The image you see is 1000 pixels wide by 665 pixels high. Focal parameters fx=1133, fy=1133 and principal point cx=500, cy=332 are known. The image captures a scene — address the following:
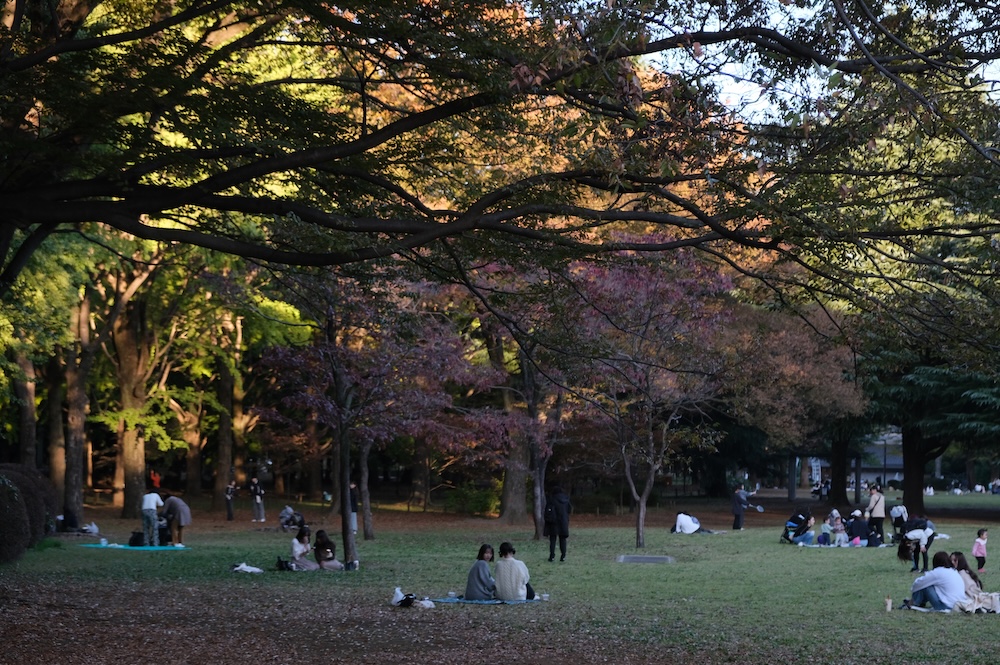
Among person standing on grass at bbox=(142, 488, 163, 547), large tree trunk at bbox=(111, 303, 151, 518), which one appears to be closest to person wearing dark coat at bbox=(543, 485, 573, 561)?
person standing on grass at bbox=(142, 488, 163, 547)

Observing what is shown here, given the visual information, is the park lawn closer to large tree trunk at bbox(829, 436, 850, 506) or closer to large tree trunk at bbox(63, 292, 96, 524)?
large tree trunk at bbox(63, 292, 96, 524)

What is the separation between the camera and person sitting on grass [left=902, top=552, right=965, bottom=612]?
46.9 ft

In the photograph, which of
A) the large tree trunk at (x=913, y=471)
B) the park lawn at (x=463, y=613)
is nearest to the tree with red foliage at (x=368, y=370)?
the park lawn at (x=463, y=613)

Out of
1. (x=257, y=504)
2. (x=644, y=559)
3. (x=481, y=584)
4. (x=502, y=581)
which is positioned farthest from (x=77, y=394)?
(x=502, y=581)

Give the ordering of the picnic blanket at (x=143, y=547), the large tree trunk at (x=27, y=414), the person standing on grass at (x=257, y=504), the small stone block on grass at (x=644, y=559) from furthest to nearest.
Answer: the person standing on grass at (x=257, y=504)
the large tree trunk at (x=27, y=414)
the picnic blanket at (x=143, y=547)
the small stone block on grass at (x=644, y=559)

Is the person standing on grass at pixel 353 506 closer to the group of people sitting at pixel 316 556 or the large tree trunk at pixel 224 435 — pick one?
the group of people sitting at pixel 316 556

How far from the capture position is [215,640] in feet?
36.1

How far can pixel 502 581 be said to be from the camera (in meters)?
14.7

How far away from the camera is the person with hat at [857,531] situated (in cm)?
2641

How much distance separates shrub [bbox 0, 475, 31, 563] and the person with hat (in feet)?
59.0

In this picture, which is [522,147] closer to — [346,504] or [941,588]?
[941,588]

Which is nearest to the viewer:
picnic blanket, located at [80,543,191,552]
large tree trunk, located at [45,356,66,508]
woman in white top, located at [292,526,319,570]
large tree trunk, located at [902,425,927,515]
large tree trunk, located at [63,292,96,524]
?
woman in white top, located at [292,526,319,570]

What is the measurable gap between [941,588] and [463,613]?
6.08 m

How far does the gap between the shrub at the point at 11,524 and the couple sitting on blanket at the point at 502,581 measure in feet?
24.7
